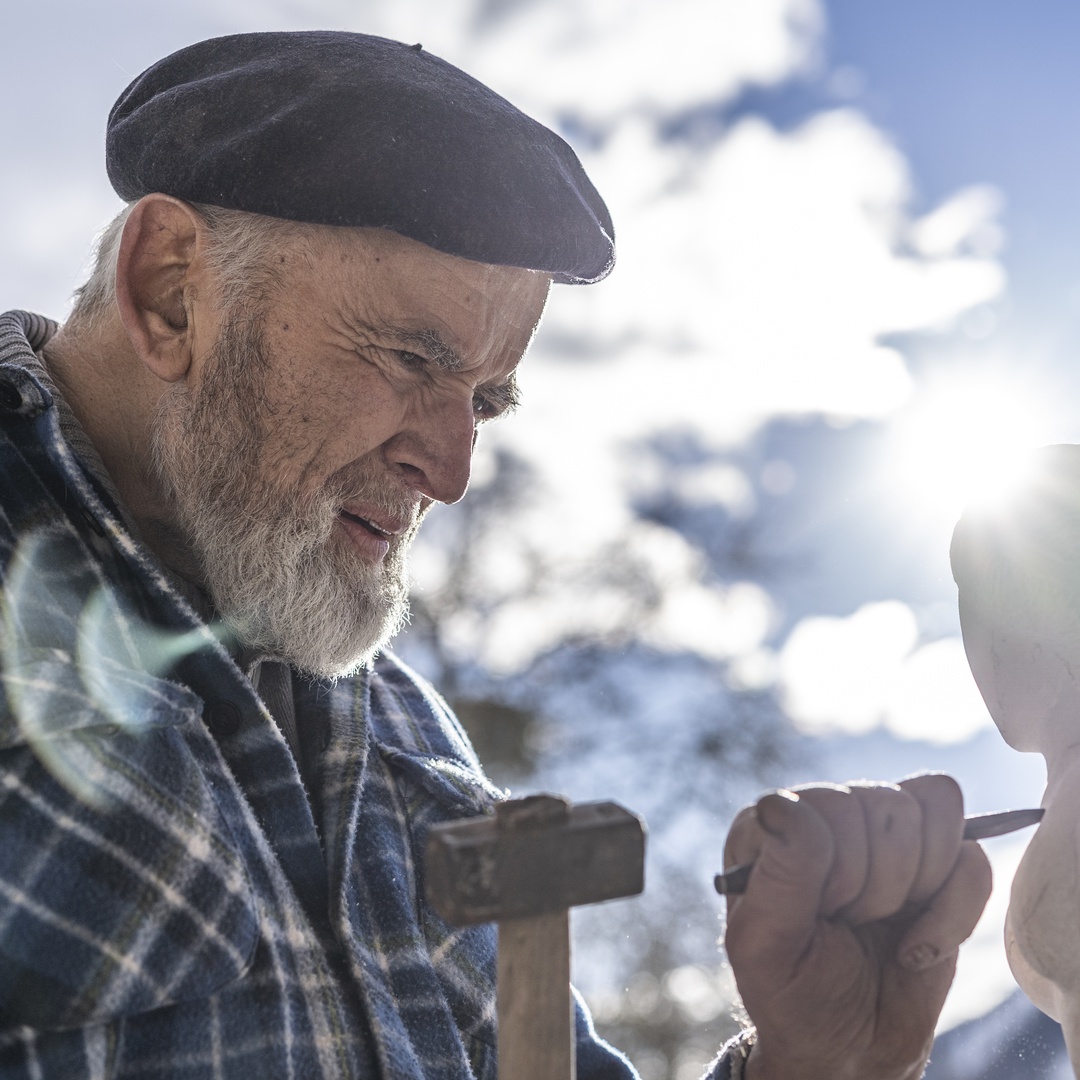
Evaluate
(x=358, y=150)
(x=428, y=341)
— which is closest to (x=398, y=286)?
(x=428, y=341)

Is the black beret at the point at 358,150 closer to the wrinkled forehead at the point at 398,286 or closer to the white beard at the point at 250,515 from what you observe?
the wrinkled forehead at the point at 398,286

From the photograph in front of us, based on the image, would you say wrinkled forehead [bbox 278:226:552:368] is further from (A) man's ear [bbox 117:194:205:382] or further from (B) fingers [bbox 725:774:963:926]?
(B) fingers [bbox 725:774:963:926]

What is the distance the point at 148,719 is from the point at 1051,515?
1.11 meters

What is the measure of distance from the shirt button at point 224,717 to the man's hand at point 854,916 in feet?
2.29

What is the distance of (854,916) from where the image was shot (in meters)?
1.23

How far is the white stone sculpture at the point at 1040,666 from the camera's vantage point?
1.23 m

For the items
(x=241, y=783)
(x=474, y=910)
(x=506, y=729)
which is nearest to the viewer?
(x=474, y=910)

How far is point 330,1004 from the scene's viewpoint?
143cm

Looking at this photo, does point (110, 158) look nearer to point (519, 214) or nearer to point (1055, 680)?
point (519, 214)

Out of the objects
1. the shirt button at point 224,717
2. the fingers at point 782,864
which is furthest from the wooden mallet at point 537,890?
the shirt button at point 224,717

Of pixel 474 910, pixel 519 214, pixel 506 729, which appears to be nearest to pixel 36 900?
pixel 474 910

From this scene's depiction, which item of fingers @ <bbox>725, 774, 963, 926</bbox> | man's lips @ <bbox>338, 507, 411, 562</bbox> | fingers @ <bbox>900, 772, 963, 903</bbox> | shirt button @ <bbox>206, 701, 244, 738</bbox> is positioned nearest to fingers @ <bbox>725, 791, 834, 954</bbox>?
fingers @ <bbox>725, 774, 963, 926</bbox>

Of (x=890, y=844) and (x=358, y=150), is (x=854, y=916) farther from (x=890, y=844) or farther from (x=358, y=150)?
(x=358, y=150)

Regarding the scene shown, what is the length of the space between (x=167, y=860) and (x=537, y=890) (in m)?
0.51
